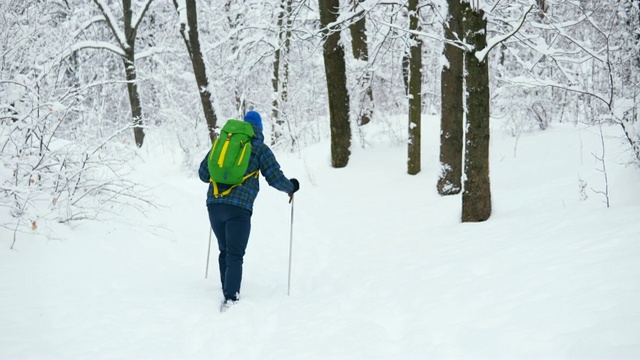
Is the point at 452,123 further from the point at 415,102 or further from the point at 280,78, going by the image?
the point at 280,78

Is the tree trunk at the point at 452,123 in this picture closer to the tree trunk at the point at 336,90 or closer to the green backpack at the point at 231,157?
the tree trunk at the point at 336,90

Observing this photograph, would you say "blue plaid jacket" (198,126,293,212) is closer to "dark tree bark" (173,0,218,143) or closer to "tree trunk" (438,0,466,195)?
"tree trunk" (438,0,466,195)

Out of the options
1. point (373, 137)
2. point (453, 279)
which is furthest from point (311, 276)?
point (373, 137)

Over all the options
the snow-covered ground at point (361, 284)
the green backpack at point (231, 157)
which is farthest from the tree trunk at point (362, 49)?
the green backpack at point (231, 157)

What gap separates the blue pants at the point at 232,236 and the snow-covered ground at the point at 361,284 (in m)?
0.21

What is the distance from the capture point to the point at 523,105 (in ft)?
37.3

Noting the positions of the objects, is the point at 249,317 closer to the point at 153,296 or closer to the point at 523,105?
the point at 153,296

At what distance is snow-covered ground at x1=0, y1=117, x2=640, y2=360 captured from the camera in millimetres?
3305

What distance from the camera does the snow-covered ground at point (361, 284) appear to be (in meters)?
3.30

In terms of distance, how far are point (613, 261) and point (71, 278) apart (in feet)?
14.7

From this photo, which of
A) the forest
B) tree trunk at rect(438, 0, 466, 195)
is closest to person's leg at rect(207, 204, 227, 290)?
the forest

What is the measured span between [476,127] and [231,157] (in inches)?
128

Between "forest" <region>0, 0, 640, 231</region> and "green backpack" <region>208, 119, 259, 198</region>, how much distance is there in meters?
1.77

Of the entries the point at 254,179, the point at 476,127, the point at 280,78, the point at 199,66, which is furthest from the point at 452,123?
the point at 280,78
